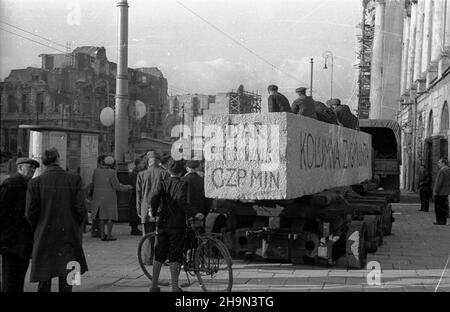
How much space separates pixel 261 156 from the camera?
627 centimetres

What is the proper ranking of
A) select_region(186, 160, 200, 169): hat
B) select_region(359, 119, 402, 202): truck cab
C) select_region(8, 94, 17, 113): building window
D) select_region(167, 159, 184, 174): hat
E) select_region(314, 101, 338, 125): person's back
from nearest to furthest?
select_region(8, 94, 17, 113): building window, select_region(167, 159, 184, 174): hat, select_region(186, 160, 200, 169): hat, select_region(314, 101, 338, 125): person's back, select_region(359, 119, 402, 202): truck cab

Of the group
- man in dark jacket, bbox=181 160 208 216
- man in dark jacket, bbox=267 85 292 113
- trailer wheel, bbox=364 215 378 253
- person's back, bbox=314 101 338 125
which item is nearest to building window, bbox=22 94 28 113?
man in dark jacket, bbox=181 160 208 216

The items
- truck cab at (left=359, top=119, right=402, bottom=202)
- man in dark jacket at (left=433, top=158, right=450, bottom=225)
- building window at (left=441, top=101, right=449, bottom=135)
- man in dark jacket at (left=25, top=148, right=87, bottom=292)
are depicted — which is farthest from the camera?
building window at (left=441, top=101, right=449, bottom=135)

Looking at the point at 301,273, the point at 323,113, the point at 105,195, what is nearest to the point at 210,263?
the point at 301,273

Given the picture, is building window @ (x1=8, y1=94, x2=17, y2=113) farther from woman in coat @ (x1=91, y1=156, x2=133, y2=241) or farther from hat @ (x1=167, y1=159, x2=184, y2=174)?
woman in coat @ (x1=91, y1=156, x2=133, y2=241)

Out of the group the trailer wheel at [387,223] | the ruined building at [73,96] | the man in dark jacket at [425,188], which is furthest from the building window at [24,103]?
the man in dark jacket at [425,188]

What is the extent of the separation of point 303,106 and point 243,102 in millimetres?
997

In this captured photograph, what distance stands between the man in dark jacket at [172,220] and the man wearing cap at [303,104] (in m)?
2.17

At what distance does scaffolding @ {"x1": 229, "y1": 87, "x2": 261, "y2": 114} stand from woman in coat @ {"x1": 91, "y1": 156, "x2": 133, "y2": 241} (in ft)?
12.0

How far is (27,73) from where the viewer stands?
19.8ft

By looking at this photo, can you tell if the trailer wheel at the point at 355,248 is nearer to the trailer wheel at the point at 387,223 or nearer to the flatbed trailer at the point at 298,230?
the flatbed trailer at the point at 298,230

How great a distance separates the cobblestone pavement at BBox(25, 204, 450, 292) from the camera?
20.6ft
